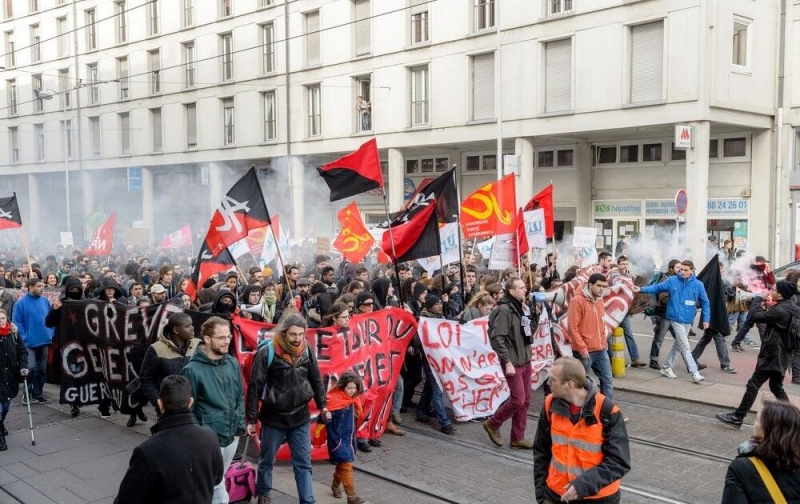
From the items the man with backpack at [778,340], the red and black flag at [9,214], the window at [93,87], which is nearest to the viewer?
the man with backpack at [778,340]

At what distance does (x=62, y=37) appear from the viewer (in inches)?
1805

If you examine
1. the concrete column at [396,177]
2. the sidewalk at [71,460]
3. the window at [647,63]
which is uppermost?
the window at [647,63]

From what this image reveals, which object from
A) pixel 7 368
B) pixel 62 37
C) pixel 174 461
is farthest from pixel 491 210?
pixel 62 37

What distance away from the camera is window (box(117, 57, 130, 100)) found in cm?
4175

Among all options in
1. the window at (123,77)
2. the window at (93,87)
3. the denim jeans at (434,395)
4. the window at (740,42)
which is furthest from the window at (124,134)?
the denim jeans at (434,395)

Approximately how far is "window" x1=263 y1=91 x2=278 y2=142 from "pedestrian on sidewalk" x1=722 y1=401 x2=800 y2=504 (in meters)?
32.2

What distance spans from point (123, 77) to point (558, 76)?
27.3m

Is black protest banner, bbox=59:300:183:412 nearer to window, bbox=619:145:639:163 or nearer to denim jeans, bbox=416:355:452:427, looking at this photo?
denim jeans, bbox=416:355:452:427

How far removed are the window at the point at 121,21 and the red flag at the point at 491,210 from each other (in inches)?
1394

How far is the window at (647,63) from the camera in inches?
857

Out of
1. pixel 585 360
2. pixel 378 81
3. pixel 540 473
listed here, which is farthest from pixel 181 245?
pixel 540 473

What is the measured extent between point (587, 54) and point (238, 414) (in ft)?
66.2

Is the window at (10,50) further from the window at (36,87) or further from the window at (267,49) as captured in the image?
the window at (267,49)

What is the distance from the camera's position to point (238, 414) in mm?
5672
